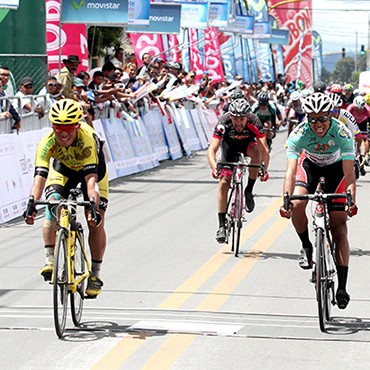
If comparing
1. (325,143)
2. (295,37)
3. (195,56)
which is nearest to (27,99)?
(325,143)

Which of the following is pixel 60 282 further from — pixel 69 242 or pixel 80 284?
pixel 80 284

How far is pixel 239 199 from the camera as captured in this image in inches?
443

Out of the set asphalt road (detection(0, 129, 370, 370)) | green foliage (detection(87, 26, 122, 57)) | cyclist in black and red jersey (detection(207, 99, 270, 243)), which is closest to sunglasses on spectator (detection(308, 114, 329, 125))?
asphalt road (detection(0, 129, 370, 370))

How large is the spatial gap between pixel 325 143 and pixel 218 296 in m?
1.68

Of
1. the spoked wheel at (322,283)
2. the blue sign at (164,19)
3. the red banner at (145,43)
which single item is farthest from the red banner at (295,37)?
the spoked wheel at (322,283)

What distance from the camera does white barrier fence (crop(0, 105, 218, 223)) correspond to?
14.0m

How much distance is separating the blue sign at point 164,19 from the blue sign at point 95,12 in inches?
293

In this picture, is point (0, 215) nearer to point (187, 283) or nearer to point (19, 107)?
point (19, 107)

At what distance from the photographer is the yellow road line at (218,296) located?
627 cm

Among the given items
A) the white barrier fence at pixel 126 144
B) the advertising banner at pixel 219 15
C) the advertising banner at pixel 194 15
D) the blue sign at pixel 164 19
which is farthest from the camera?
the advertising banner at pixel 219 15

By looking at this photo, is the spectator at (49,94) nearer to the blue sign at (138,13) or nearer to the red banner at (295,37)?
the blue sign at (138,13)

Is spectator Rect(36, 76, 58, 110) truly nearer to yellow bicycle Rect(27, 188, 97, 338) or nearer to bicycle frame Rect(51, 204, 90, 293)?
yellow bicycle Rect(27, 188, 97, 338)

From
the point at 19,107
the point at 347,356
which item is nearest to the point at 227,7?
the point at 19,107

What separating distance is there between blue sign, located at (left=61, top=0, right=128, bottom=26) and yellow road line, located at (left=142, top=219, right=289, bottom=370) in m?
8.62
